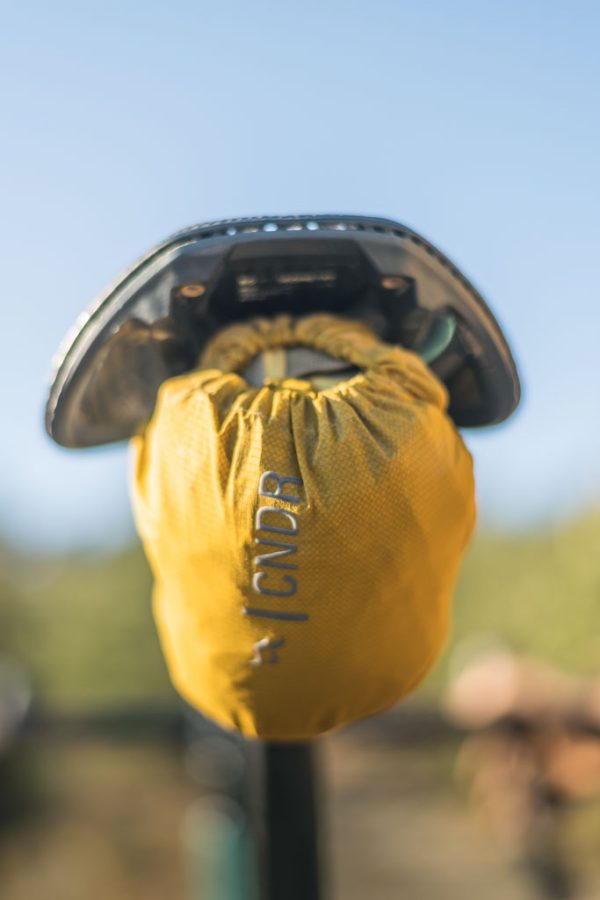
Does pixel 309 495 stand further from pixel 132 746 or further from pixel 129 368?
pixel 132 746

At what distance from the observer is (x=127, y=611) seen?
28.3 ft

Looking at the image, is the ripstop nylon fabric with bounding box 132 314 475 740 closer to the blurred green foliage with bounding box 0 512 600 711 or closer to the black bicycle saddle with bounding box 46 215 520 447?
the black bicycle saddle with bounding box 46 215 520 447

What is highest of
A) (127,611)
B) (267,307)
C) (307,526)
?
(267,307)

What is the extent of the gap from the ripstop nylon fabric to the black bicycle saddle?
8 cm

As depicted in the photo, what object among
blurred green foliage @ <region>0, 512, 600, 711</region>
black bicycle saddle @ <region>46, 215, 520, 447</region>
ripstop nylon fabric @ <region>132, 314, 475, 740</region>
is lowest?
blurred green foliage @ <region>0, 512, 600, 711</region>

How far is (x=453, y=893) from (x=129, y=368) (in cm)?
481

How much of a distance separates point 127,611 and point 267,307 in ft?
25.0

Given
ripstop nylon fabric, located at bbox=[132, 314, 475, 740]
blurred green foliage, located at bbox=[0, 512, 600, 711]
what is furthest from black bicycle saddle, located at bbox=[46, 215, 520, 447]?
blurred green foliage, located at bbox=[0, 512, 600, 711]

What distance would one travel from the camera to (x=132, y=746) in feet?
24.8

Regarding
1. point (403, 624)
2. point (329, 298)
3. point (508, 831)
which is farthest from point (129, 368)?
point (508, 831)

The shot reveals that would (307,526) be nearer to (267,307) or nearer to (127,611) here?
(267,307)

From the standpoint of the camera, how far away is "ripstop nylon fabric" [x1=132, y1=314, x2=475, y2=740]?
106 centimetres

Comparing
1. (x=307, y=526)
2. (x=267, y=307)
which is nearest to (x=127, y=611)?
(x=267, y=307)

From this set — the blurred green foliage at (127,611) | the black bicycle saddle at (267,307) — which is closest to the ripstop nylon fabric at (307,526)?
the black bicycle saddle at (267,307)
